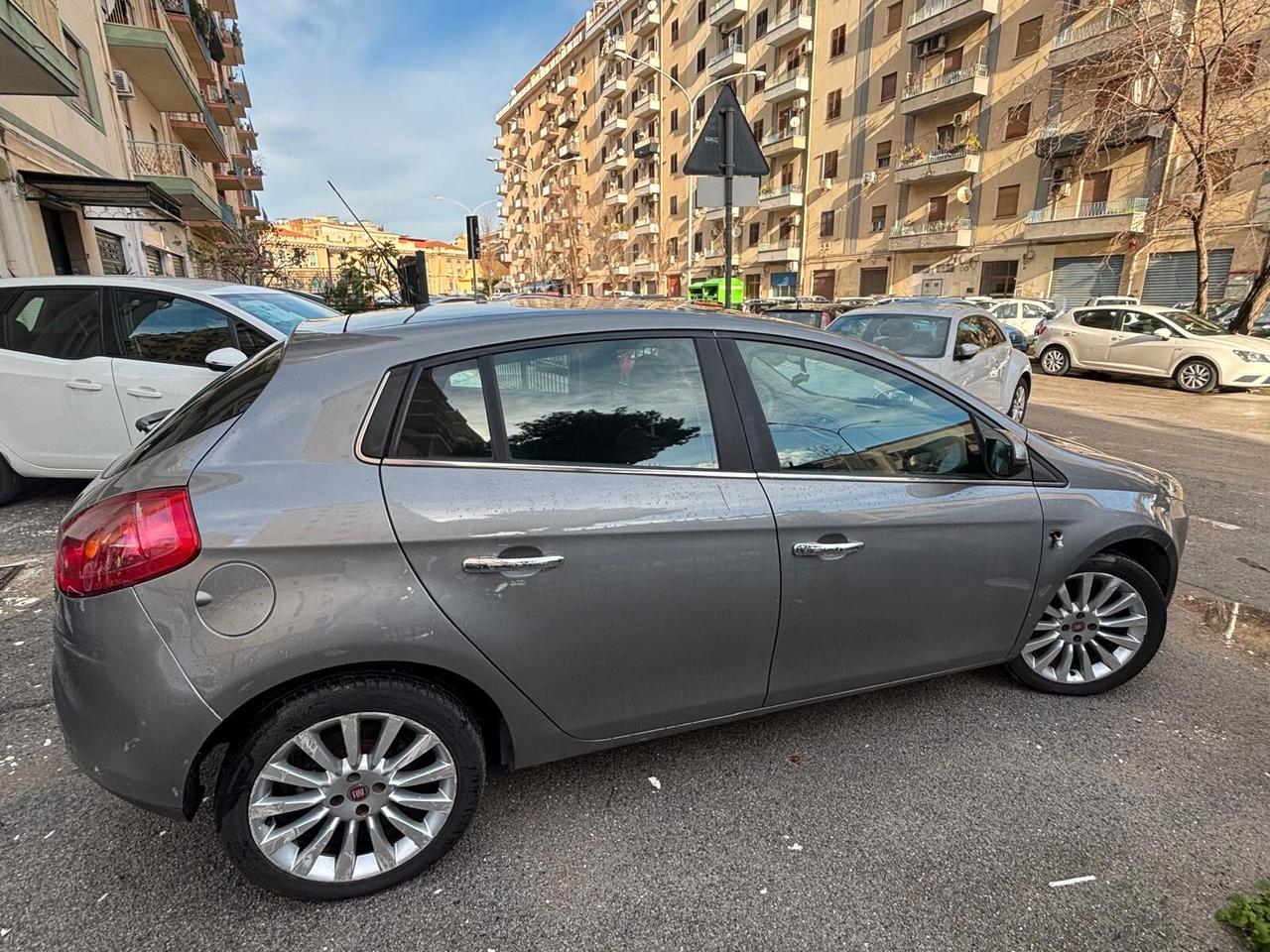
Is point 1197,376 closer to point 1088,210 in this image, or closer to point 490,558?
point 490,558

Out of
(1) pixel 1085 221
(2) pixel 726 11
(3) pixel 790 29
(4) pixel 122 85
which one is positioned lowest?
(1) pixel 1085 221

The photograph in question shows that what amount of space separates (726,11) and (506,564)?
48.2 meters

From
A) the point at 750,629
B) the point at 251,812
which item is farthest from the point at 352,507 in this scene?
the point at 750,629

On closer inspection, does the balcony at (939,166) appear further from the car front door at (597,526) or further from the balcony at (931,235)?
the car front door at (597,526)

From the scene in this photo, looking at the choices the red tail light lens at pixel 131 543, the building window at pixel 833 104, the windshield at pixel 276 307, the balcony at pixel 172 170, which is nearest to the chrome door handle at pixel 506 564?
the red tail light lens at pixel 131 543

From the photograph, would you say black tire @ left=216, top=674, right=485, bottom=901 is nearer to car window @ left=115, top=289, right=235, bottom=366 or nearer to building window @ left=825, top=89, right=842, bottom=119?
car window @ left=115, top=289, right=235, bottom=366

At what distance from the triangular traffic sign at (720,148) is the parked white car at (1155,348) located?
11.3m

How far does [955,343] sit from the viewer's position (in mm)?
7496

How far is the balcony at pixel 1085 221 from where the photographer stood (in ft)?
78.4

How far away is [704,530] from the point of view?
1.98m

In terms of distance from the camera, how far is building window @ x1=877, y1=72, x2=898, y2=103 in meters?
32.0

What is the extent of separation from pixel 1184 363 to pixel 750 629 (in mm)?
14109

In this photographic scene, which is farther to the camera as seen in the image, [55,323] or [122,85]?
[122,85]

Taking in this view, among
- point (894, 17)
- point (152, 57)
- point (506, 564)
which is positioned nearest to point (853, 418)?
point (506, 564)
